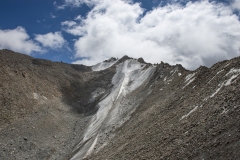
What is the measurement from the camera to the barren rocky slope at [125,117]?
600 inches

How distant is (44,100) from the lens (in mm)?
43875

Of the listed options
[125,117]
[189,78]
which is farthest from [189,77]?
[125,117]

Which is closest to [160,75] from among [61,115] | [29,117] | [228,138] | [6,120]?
[61,115]

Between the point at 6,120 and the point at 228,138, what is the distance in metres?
29.0

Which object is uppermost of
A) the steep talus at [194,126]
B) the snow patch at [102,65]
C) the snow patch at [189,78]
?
the snow patch at [102,65]

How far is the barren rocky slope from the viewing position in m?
15.2

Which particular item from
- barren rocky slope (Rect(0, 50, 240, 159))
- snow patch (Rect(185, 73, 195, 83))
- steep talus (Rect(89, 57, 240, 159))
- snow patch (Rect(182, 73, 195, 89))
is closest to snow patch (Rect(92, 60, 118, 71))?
barren rocky slope (Rect(0, 50, 240, 159))

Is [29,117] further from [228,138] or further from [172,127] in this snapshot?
[228,138]

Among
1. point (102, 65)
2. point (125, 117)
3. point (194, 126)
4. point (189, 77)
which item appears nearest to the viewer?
point (194, 126)

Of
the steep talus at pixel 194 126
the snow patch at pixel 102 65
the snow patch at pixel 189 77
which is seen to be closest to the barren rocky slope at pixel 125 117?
the steep talus at pixel 194 126

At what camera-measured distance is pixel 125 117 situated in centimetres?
3269

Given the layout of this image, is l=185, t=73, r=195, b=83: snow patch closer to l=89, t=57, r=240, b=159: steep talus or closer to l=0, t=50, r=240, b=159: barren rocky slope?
l=0, t=50, r=240, b=159: barren rocky slope

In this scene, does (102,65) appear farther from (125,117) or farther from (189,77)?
(189,77)

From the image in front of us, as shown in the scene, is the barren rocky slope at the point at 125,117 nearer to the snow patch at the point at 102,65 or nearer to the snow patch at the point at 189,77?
the snow patch at the point at 189,77
